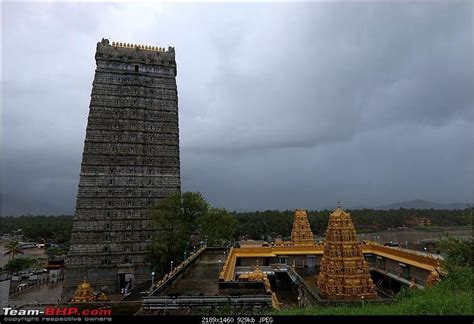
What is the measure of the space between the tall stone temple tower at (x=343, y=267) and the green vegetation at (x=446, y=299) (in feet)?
36.7

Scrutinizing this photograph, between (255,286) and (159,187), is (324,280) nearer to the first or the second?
(255,286)

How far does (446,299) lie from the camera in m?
11.9

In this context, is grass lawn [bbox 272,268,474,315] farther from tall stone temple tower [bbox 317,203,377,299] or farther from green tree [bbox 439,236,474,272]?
tall stone temple tower [bbox 317,203,377,299]

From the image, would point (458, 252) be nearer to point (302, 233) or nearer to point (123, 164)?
point (302, 233)

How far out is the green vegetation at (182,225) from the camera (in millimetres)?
42656

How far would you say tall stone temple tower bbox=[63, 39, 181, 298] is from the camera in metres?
48.6

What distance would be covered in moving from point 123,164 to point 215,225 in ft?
58.9

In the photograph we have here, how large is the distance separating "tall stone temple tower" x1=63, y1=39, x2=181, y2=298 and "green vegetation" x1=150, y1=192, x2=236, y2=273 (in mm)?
4156

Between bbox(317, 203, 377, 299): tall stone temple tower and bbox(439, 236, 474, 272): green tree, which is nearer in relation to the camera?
bbox(439, 236, 474, 272): green tree

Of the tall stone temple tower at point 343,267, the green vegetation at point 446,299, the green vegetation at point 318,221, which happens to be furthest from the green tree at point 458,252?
the green vegetation at point 318,221

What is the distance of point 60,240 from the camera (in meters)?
116

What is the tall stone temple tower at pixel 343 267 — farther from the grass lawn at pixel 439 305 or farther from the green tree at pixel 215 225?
the green tree at pixel 215 225

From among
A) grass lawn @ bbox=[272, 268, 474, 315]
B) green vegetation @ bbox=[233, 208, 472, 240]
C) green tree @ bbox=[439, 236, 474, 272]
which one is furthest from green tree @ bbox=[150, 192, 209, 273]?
green vegetation @ bbox=[233, 208, 472, 240]

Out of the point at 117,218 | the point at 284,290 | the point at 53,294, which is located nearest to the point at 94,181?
the point at 117,218
